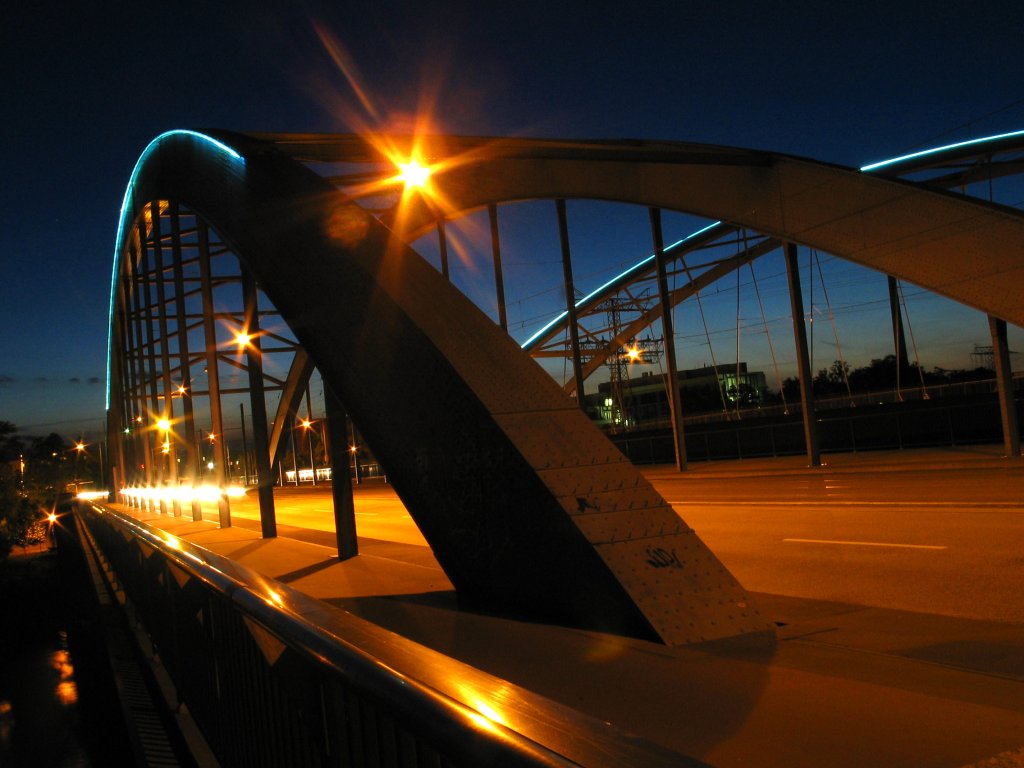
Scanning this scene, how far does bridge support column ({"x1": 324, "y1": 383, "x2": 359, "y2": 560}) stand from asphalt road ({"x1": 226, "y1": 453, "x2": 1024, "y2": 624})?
336 centimetres

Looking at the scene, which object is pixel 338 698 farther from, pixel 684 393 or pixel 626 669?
pixel 684 393

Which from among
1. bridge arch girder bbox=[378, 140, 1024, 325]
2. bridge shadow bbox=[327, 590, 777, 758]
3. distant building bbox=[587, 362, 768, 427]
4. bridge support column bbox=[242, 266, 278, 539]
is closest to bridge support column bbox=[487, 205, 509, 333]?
bridge arch girder bbox=[378, 140, 1024, 325]

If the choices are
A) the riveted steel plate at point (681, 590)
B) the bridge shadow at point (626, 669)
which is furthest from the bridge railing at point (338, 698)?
the riveted steel plate at point (681, 590)

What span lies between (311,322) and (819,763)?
24.7 feet

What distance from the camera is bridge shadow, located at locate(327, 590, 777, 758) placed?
4465 mm

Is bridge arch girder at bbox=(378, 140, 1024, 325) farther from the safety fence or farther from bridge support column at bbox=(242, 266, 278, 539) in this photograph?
bridge support column at bbox=(242, 266, 278, 539)

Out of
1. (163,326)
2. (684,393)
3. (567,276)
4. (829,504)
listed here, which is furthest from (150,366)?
(684,393)

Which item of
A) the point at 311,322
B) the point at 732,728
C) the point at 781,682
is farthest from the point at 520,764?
the point at 311,322

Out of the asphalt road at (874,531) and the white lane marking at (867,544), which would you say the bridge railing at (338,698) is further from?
the white lane marking at (867,544)

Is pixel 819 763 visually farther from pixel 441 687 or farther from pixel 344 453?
pixel 344 453

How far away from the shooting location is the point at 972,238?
74.4 feet

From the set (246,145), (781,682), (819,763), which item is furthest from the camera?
(246,145)

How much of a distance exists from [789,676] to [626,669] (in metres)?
0.95

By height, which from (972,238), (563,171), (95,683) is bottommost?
(95,683)
